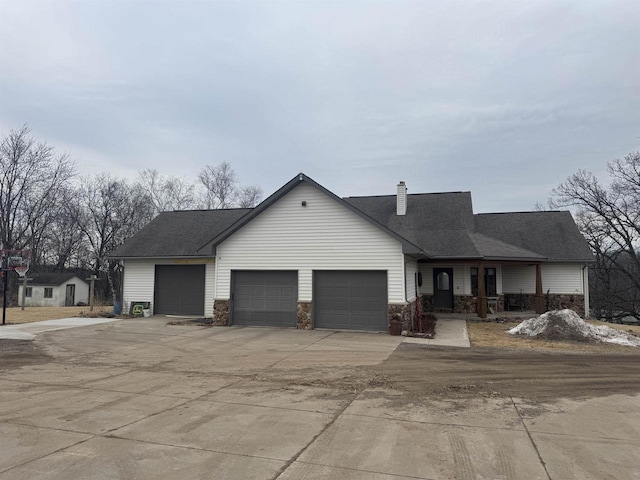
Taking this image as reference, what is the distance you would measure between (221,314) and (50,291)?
3416cm

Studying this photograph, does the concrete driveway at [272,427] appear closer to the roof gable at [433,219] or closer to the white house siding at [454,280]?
the roof gable at [433,219]

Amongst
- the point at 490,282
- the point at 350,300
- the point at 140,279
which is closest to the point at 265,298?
the point at 350,300

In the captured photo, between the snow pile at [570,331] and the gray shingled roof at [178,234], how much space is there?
13870 mm

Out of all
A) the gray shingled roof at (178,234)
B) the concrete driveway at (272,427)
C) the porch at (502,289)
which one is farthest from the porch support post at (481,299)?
the gray shingled roof at (178,234)

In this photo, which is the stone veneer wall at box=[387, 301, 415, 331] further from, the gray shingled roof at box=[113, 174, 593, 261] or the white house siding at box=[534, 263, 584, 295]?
the white house siding at box=[534, 263, 584, 295]

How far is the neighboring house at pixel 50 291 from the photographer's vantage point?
4306 cm

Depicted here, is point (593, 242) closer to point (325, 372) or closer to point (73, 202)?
point (325, 372)

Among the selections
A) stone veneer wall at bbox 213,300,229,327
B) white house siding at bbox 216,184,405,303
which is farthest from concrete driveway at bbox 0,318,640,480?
stone veneer wall at bbox 213,300,229,327

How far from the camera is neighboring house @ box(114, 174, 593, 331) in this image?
52.5 feet

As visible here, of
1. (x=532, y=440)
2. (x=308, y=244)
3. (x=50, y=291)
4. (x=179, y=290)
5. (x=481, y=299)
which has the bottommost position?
(x=532, y=440)

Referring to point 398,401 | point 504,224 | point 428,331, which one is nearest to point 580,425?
point 398,401

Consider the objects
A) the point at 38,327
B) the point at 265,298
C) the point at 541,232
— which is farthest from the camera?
the point at 541,232

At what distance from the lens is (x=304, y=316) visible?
1634cm

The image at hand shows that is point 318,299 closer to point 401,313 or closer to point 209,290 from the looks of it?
point 401,313
